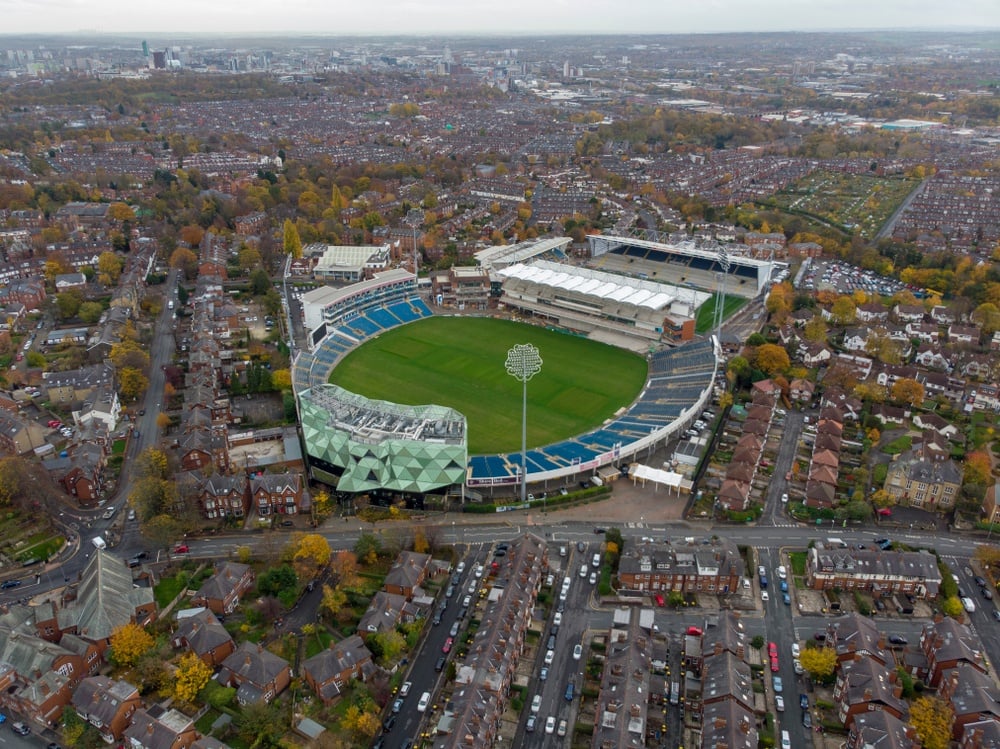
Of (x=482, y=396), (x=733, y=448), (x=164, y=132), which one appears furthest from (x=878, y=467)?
(x=164, y=132)

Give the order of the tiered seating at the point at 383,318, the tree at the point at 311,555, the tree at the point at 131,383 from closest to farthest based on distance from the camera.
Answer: the tree at the point at 311,555, the tree at the point at 131,383, the tiered seating at the point at 383,318

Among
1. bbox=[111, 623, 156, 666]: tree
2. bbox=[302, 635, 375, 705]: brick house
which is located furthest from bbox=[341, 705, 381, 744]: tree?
bbox=[111, 623, 156, 666]: tree

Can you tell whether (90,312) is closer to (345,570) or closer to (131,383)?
(131,383)

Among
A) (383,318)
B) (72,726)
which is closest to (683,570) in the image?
(72,726)

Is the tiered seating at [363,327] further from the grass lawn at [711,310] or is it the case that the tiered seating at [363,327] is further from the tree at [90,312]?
the grass lawn at [711,310]

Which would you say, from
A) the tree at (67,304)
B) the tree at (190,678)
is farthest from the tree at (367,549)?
the tree at (67,304)

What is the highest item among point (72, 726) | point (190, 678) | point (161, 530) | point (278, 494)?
point (161, 530)

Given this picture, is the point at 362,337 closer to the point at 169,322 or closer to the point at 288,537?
the point at 169,322
